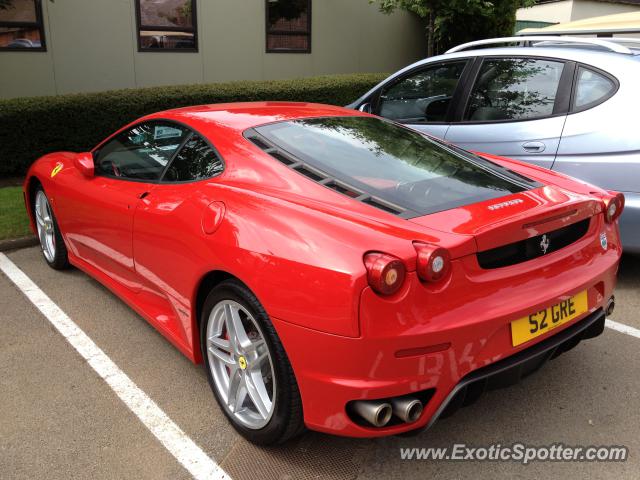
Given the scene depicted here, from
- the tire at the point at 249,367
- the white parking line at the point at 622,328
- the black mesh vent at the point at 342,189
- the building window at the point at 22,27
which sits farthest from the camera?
the building window at the point at 22,27

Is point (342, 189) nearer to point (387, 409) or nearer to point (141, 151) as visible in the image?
point (387, 409)

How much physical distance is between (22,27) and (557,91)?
775cm

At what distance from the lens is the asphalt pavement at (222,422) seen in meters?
2.52

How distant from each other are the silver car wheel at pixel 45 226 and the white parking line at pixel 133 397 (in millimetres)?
380

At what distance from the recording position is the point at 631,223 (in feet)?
13.4

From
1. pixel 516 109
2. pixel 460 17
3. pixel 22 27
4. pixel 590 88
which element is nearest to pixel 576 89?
pixel 590 88

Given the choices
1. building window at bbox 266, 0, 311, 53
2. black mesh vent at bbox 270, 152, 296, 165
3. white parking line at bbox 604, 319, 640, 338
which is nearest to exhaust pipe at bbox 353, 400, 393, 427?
black mesh vent at bbox 270, 152, 296, 165

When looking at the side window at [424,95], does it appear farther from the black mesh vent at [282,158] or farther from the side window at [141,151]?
the black mesh vent at [282,158]

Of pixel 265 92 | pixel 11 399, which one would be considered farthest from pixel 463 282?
pixel 265 92

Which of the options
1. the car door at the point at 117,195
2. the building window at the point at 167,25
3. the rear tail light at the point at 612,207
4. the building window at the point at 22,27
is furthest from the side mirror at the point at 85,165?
the building window at the point at 167,25

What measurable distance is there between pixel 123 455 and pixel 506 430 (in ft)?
5.54

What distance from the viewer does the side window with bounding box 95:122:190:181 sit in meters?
3.44

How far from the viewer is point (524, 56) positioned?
4852 millimetres

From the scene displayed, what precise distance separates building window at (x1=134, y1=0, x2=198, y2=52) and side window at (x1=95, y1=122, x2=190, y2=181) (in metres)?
6.62
